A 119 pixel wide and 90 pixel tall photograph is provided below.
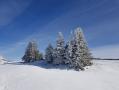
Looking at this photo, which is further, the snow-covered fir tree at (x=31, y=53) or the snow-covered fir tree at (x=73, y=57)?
the snow-covered fir tree at (x=31, y=53)

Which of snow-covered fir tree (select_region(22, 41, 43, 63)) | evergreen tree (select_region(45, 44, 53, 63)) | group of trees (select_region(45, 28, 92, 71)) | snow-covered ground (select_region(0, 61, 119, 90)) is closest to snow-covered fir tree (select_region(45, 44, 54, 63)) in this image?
evergreen tree (select_region(45, 44, 53, 63))

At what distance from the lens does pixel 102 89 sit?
3144 cm

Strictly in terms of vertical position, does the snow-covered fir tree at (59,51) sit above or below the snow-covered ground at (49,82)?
above

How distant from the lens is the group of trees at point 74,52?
5572 centimetres

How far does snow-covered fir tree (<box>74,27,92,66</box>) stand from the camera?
55.9m

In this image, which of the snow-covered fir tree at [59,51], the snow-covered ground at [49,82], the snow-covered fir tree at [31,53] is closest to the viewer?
the snow-covered ground at [49,82]

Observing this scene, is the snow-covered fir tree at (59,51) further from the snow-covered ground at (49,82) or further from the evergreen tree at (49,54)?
the snow-covered ground at (49,82)

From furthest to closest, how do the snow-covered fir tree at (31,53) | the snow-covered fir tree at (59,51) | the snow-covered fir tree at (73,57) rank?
1. the snow-covered fir tree at (31,53)
2. the snow-covered fir tree at (59,51)
3. the snow-covered fir tree at (73,57)

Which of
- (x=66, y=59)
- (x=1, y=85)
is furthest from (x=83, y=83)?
(x=66, y=59)

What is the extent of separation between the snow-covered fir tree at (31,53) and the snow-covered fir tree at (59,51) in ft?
58.4

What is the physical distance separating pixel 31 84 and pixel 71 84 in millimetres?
5763

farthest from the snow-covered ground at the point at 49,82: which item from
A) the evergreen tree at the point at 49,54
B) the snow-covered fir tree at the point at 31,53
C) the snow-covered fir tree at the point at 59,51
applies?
the snow-covered fir tree at the point at 31,53

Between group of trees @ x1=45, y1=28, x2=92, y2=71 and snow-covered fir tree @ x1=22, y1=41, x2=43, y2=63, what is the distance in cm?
1687

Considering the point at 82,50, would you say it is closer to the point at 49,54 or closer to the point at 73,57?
the point at 73,57
